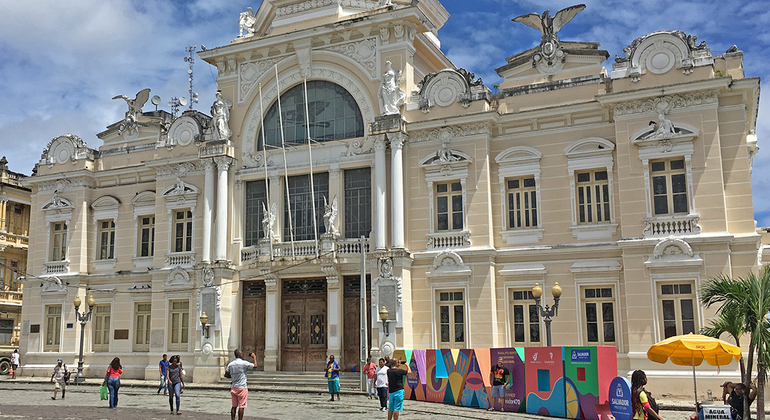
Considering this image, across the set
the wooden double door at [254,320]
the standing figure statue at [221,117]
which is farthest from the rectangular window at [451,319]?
the standing figure statue at [221,117]

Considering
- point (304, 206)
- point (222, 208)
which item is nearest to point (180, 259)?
point (222, 208)

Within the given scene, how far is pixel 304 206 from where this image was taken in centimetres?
2977

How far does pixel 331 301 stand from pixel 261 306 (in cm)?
355

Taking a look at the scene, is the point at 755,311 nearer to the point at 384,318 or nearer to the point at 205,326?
A: the point at 384,318

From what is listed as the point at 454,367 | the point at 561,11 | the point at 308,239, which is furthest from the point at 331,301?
the point at 561,11

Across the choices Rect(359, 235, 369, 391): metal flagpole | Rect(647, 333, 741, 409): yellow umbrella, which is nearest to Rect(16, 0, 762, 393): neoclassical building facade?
Rect(359, 235, 369, 391): metal flagpole

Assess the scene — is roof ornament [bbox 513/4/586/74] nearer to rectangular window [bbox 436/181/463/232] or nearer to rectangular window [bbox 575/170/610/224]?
rectangular window [bbox 575/170/610/224]

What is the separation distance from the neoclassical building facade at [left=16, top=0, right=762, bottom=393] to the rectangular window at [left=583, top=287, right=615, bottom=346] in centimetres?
8

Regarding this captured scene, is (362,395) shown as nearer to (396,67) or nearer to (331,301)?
(331,301)

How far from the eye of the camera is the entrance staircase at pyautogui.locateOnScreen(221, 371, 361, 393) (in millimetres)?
26227

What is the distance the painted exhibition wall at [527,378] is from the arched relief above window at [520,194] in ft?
20.5

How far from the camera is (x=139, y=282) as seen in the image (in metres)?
32.4

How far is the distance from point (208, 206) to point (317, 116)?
5895mm

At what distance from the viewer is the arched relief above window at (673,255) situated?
22812mm
